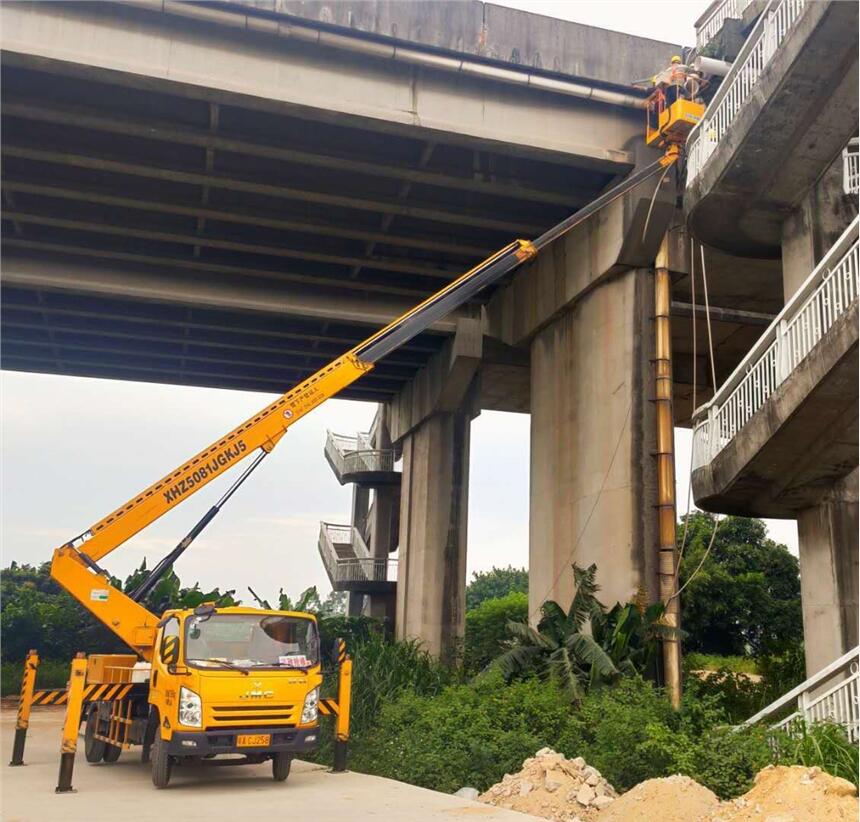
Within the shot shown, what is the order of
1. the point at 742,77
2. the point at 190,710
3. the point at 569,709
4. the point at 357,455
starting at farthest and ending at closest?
the point at 357,455, the point at 742,77, the point at 569,709, the point at 190,710

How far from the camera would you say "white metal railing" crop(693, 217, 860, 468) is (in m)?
12.2

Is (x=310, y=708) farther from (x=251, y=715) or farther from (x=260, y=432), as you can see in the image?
(x=260, y=432)

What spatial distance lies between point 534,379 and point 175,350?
13184 millimetres

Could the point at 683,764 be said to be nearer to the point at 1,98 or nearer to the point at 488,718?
the point at 488,718

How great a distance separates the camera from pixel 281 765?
39.0 feet

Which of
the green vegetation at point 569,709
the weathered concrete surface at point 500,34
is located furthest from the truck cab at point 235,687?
the weathered concrete surface at point 500,34

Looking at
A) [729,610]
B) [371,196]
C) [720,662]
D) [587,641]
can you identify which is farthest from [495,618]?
[587,641]

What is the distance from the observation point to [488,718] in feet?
43.3

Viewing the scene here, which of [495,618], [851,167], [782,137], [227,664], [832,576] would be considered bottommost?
[227,664]

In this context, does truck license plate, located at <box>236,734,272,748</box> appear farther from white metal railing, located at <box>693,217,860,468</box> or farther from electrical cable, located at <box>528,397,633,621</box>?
electrical cable, located at <box>528,397,633,621</box>

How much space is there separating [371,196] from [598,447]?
7617mm

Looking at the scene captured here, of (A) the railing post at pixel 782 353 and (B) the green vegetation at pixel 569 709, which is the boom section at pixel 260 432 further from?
(A) the railing post at pixel 782 353

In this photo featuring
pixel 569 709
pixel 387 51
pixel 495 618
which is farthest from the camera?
pixel 495 618

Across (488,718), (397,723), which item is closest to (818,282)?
(488,718)
